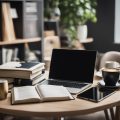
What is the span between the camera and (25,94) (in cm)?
151

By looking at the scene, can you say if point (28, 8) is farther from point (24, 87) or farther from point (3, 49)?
point (24, 87)

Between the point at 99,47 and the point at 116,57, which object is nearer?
the point at 116,57

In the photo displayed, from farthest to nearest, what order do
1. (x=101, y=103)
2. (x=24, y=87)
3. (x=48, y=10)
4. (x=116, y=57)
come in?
(x=48, y=10) < (x=116, y=57) < (x=24, y=87) < (x=101, y=103)

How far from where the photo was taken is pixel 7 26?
2982mm

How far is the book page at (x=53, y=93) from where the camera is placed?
4.83ft

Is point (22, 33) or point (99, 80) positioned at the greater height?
point (22, 33)

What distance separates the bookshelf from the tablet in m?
1.47

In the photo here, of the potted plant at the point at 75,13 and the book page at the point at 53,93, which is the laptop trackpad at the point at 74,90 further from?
the potted plant at the point at 75,13

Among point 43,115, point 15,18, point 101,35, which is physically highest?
point 15,18

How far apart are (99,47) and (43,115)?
109 inches

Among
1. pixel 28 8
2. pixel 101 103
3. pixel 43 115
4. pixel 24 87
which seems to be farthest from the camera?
pixel 28 8

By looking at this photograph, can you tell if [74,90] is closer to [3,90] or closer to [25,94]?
[25,94]

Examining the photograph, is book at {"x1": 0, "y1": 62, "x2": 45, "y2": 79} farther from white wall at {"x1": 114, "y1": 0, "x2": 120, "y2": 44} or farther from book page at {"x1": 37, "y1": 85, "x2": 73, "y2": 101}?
white wall at {"x1": 114, "y1": 0, "x2": 120, "y2": 44}

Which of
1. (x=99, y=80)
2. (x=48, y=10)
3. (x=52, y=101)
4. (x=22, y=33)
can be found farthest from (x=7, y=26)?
(x=52, y=101)
